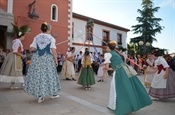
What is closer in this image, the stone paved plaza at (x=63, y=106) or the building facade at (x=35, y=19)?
the stone paved plaza at (x=63, y=106)

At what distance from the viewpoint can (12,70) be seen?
7.09m

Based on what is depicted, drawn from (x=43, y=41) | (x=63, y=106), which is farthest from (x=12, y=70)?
(x=63, y=106)

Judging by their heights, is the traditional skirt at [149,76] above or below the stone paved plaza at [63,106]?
above

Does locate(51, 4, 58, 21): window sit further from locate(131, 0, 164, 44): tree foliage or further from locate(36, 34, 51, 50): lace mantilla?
locate(131, 0, 164, 44): tree foliage

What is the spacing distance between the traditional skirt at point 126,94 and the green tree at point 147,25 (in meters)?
32.9

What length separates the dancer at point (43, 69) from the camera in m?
5.23

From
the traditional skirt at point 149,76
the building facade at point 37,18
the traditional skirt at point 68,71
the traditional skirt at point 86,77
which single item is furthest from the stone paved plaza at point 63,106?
the building facade at point 37,18

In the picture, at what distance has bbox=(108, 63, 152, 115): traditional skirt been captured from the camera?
435cm

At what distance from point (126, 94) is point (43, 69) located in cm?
209

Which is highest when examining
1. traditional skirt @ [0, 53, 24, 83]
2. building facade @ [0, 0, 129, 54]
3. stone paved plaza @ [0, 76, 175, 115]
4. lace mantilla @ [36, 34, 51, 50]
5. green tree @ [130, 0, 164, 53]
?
green tree @ [130, 0, 164, 53]

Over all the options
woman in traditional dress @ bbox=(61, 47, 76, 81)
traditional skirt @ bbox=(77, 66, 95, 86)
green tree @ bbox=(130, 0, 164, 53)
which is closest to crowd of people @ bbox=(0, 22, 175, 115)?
traditional skirt @ bbox=(77, 66, 95, 86)

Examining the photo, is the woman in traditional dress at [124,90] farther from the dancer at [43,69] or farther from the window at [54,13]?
the window at [54,13]

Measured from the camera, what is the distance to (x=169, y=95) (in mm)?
6125

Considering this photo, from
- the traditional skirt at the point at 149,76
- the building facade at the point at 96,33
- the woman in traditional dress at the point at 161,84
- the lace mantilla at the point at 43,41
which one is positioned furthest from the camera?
the building facade at the point at 96,33
